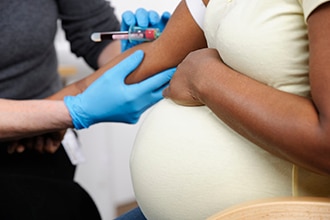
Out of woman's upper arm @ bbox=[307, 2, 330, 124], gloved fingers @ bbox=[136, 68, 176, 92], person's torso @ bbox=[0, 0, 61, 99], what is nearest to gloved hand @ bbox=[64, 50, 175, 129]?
gloved fingers @ bbox=[136, 68, 176, 92]

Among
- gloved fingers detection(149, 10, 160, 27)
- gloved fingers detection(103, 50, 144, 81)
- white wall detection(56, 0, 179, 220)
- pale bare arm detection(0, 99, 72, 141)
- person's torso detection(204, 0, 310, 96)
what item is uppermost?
person's torso detection(204, 0, 310, 96)

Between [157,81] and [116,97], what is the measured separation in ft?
0.42

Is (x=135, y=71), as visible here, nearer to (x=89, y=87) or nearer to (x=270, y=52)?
(x=89, y=87)

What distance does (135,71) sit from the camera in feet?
4.27

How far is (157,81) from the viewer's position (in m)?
1.25

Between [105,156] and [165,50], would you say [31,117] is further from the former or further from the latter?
[105,156]

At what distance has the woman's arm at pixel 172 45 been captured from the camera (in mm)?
1126

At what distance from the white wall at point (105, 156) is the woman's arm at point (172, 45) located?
103cm

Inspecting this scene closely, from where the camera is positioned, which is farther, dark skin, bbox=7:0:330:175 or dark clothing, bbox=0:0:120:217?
dark clothing, bbox=0:0:120:217

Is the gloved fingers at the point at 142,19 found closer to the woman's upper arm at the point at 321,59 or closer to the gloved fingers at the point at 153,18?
the gloved fingers at the point at 153,18

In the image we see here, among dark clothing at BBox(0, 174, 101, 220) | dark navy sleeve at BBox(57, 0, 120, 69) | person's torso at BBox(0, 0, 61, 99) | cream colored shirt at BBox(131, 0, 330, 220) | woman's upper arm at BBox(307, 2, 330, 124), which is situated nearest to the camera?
woman's upper arm at BBox(307, 2, 330, 124)

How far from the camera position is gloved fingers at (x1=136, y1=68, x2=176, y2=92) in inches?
48.9

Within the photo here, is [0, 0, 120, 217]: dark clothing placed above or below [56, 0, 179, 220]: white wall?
above

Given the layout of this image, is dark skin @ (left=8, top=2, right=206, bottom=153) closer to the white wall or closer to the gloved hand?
the gloved hand
